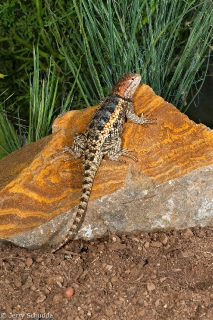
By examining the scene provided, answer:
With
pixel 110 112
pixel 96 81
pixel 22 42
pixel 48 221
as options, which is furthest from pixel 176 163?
pixel 22 42

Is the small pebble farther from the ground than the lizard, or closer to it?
closer to it

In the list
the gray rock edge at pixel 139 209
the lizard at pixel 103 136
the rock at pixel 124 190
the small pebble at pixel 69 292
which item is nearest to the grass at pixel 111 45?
the lizard at pixel 103 136

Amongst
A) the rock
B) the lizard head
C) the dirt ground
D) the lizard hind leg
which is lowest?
the dirt ground

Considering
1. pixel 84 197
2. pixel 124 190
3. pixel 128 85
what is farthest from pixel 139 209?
pixel 128 85

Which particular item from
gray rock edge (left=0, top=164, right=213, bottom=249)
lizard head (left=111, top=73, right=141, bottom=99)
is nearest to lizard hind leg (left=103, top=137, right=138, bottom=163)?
gray rock edge (left=0, top=164, right=213, bottom=249)

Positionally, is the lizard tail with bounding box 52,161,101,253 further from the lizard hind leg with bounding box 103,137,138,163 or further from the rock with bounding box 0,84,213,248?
the lizard hind leg with bounding box 103,137,138,163

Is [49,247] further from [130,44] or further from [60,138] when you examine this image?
[130,44]

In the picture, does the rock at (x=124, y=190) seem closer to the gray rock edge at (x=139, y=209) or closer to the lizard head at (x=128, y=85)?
the gray rock edge at (x=139, y=209)
